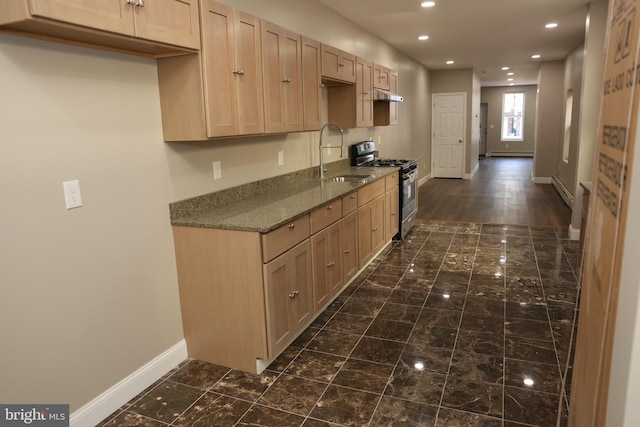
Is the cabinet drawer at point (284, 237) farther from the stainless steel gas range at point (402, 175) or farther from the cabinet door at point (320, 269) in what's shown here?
the stainless steel gas range at point (402, 175)

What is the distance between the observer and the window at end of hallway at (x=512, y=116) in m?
16.0

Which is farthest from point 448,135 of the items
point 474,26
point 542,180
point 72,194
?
point 72,194

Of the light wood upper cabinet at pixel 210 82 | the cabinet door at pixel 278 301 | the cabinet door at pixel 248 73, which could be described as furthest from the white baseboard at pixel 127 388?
the cabinet door at pixel 248 73

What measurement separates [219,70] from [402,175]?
11.2 ft

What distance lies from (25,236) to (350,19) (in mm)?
4405

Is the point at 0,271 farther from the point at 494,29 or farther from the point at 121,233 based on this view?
the point at 494,29

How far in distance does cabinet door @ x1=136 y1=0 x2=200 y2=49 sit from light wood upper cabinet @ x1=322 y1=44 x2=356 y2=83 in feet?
5.63

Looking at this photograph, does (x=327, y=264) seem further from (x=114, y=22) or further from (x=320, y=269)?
(x=114, y=22)

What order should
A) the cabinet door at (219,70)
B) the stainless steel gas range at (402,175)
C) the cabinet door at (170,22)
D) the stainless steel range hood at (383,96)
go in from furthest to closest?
1. the stainless steel gas range at (402,175)
2. the stainless steel range hood at (383,96)
3. the cabinet door at (219,70)
4. the cabinet door at (170,22)

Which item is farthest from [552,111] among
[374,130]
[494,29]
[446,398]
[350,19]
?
[446,398]

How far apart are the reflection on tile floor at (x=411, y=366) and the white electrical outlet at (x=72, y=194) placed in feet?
3.66

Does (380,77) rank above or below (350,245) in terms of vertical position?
above

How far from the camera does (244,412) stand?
2.31 m

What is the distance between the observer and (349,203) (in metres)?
3.82
